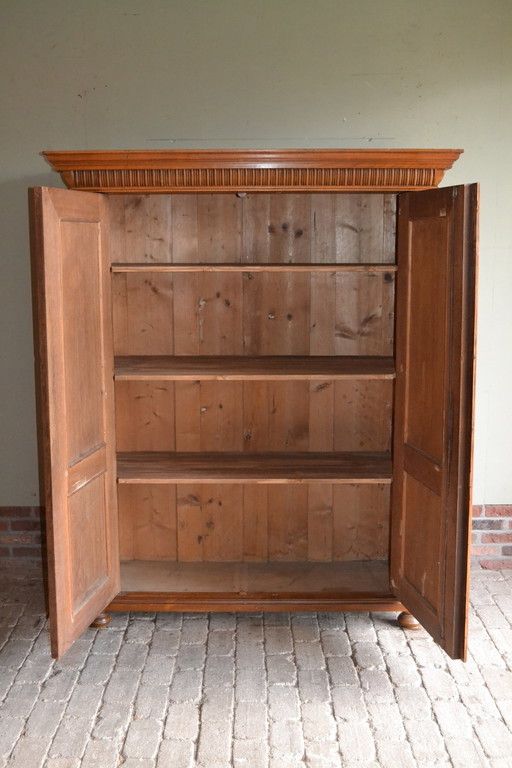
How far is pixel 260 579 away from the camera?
3.44 meters

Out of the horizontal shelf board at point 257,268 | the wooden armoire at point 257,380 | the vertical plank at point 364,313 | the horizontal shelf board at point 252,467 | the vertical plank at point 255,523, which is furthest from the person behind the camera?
the vertical plank at point 255,523

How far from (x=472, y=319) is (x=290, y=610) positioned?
1.44 metres

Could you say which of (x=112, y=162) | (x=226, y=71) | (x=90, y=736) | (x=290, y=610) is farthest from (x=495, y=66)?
(x=90, y=736)

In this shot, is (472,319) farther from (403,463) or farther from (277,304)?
(277,304)

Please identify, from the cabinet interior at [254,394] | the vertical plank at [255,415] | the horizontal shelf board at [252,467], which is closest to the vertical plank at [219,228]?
the cabinet interior at [254,394]

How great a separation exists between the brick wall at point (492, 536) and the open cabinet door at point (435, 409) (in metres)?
0.73

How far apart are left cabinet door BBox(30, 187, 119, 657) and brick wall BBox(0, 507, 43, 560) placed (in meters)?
0.67

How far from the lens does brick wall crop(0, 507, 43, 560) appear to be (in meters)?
3.74

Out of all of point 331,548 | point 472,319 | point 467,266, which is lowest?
point 331,548

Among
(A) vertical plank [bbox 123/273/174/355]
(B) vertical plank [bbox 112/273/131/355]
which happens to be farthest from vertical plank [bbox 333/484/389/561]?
(B) vertical plank [bbox 112/273/131/355]

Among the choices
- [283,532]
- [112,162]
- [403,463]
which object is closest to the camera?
[112,162]

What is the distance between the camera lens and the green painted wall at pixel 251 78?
3391mm

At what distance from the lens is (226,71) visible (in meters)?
3.42

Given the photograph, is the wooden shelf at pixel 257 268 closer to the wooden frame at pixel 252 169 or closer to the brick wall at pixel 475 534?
the wooden frame at pixel 252 169
